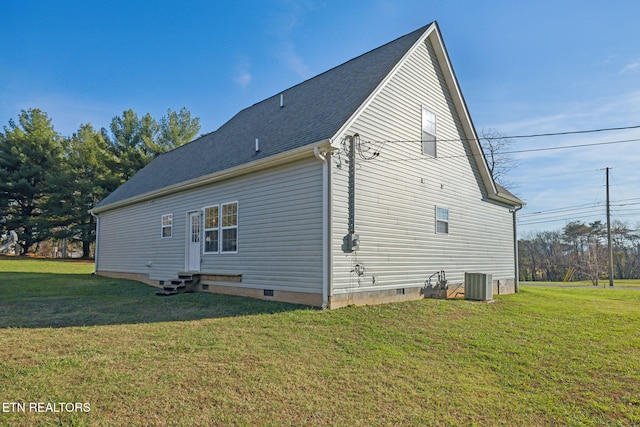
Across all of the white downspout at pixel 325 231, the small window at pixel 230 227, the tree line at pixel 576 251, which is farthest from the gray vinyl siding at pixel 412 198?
the tree line at pixel 576 251

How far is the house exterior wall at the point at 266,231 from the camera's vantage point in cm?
826

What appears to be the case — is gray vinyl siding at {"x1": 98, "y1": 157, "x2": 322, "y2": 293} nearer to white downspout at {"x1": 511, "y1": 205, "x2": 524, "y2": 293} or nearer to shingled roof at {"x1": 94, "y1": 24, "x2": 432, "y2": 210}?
shingled roof at {"x1": 94, "y1": 24, "x2": 432, "y2": 210}

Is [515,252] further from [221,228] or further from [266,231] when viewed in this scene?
[221,228]

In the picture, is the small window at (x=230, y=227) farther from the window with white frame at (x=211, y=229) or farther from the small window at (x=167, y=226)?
the small window at (x=167, y=226)

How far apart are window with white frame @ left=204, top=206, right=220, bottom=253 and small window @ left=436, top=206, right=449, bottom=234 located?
626cm

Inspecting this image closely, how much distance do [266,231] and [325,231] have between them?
1.97m

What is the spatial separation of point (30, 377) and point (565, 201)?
133 feet

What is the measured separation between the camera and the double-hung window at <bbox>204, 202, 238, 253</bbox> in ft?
34.1

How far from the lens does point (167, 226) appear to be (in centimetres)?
1314

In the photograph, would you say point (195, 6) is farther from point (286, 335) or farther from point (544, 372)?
point (544, 372)

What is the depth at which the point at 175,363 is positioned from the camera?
4.52 m

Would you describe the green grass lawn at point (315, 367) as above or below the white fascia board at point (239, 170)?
below

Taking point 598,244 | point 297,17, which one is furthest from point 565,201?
point 297,17

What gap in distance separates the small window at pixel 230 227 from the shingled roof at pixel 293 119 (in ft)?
3.60
